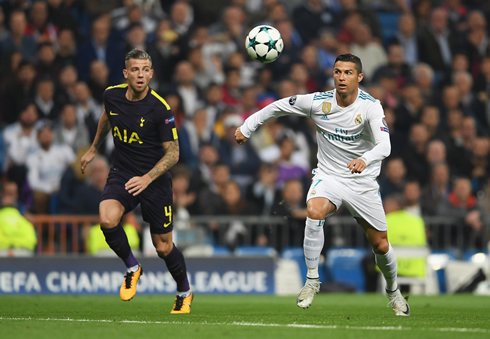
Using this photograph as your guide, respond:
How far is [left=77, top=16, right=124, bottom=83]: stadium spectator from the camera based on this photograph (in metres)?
Result: 16.4

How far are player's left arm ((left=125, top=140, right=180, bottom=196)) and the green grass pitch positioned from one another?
4.34 ft

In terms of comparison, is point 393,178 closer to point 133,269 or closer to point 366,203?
point 366,203

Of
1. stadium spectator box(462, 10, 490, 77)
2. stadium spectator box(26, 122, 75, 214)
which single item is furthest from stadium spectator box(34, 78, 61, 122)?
stadium spectator box(462, 10, 490, 77)

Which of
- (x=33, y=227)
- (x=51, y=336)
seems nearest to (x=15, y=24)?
(x=33, y=227)

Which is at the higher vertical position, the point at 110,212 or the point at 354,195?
the point at 354,195

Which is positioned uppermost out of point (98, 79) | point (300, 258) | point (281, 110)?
point (98, 79)

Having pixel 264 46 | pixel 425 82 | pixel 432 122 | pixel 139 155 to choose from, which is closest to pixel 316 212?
pixel 139 155

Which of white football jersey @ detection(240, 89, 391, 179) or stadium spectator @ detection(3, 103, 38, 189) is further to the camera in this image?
stadium spectator @ detection(3, 103, 38, 189)

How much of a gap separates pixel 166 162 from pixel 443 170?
784cm

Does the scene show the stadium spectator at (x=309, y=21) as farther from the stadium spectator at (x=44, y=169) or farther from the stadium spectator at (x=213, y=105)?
the stadium spectator at (x=44, y=169)

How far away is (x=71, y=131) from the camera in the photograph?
598 inches

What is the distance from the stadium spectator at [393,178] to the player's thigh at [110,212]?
7282 millimetres

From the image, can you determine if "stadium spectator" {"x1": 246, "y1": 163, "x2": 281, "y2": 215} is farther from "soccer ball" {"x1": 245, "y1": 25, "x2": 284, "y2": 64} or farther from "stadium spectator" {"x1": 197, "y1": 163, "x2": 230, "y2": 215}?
"soccer ball" {"x1": 245, "y1": 25, "x2": 284, "y2": 64}

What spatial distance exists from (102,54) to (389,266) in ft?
30.5
